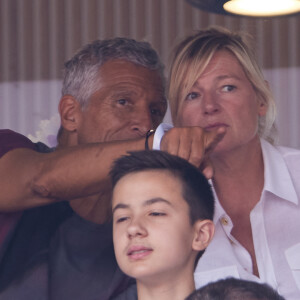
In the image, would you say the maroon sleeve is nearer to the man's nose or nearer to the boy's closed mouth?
the man's nose

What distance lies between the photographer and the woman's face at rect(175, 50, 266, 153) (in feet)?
4.78

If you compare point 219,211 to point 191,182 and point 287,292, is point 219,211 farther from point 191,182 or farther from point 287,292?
point 191,182

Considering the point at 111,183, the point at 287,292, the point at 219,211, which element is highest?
the point at 111,183

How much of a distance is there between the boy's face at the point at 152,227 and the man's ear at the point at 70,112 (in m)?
0.50

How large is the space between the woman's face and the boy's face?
40 cm

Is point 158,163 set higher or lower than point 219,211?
higher

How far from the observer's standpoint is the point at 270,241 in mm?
1458

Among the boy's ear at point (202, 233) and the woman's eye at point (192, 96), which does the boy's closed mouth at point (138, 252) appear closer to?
the boy's ear at point (202, 233)

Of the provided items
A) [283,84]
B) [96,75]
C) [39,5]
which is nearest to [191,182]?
[96,75]

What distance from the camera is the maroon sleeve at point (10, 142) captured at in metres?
1.28

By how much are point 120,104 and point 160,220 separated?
552mm

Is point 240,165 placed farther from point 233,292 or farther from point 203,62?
point 233,292

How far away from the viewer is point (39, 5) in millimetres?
3443

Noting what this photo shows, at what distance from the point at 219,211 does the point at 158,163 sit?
0.43m
